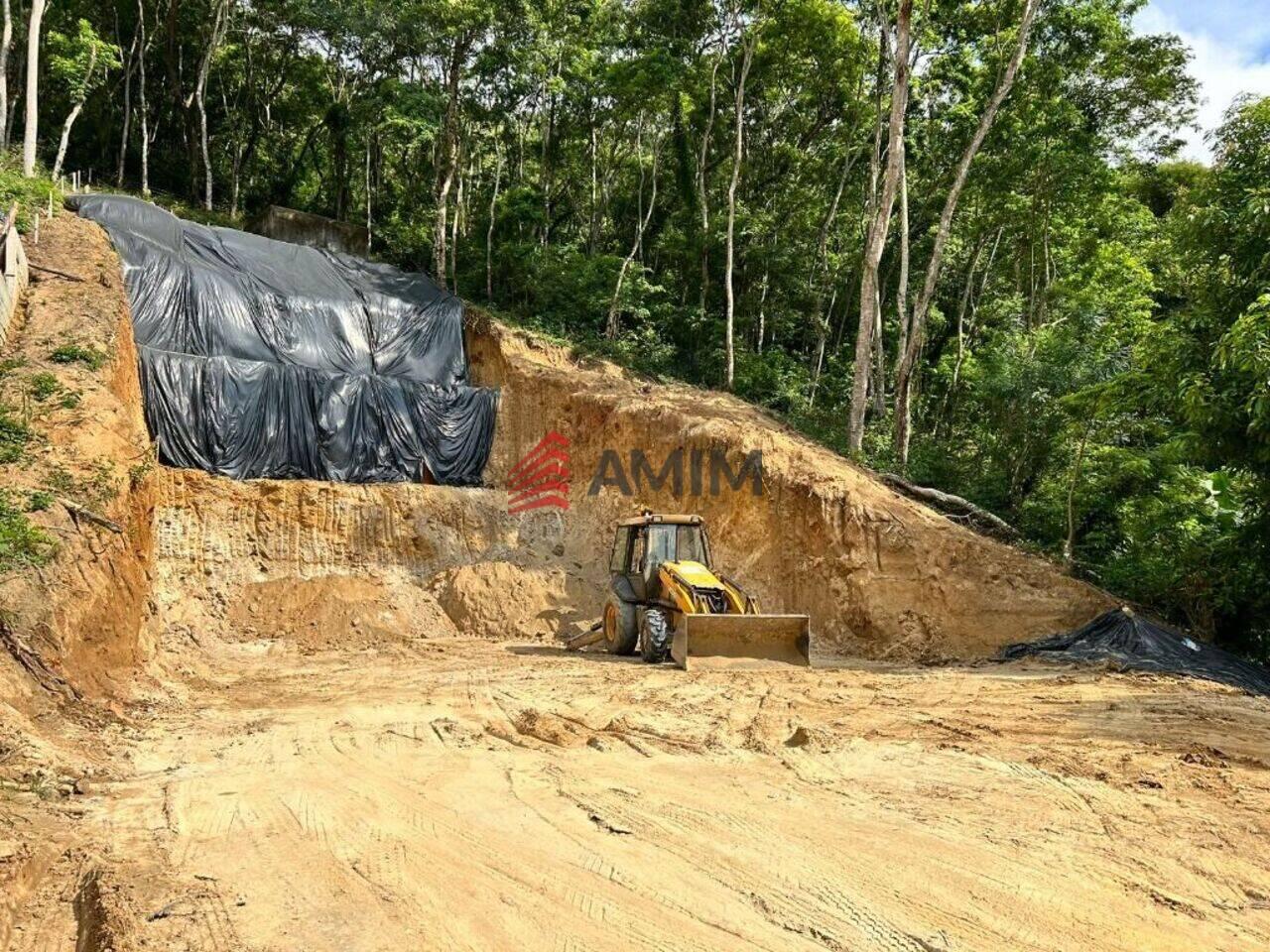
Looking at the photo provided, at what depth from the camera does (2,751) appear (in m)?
4.88

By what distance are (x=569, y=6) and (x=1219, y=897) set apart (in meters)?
25.6

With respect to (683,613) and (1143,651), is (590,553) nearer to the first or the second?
(683,613)

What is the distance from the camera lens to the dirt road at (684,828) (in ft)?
11.4

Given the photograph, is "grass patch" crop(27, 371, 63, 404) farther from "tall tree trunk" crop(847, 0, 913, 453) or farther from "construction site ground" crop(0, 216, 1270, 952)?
"tall tree trunk" crop(847, 0, 913, 453)

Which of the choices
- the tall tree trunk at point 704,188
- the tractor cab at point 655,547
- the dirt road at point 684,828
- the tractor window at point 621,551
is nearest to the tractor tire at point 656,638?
the tractor cab at point 655,547

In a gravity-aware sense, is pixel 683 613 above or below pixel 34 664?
above

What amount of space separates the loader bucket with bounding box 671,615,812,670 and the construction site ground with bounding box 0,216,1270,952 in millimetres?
290

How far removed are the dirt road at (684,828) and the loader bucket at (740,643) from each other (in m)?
1.74

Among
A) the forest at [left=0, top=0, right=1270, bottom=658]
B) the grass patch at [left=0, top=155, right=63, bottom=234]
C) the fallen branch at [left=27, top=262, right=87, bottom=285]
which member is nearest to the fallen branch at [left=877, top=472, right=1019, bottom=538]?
the forest at [left=0, top=0, right=1270, bottom=658]

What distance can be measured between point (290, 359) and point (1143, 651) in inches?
666

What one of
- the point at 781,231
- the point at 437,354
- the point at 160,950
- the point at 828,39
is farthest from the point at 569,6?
the point at 160,950

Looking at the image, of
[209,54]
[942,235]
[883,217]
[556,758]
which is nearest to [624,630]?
[556,758]

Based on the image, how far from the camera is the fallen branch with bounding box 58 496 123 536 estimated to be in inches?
313

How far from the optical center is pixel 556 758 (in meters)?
6.19
